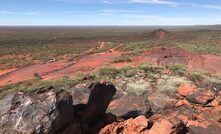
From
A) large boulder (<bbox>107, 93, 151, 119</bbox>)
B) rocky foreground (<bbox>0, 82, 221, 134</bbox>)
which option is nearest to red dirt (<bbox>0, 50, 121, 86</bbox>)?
rocky foreground (<bbox>0, 82, 221, 134</bbox>)

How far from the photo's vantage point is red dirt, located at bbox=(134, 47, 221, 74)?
86.5 ft

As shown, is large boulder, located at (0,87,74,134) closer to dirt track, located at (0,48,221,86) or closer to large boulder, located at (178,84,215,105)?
large boulder, located at (178,84,215,105)

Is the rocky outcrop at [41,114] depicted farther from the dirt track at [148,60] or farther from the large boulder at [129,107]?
the dirt track at [148,60]

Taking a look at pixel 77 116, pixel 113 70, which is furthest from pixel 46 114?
pixel 113 70

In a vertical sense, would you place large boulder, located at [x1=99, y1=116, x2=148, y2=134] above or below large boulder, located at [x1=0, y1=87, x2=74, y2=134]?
below

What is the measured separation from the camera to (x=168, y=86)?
14414 mm

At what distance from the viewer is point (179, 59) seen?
28.8 metres

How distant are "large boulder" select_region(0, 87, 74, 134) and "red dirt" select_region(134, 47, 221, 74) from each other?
2005 centimetres

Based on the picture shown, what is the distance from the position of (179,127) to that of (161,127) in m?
0.75

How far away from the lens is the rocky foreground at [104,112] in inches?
267

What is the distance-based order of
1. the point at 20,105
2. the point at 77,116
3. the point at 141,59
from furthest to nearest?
the point at 141,59
the point at 77,116
the point at 20,105

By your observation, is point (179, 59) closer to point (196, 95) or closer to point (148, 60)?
point (148, 60)

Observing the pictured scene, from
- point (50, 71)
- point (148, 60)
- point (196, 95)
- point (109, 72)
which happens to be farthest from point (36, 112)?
point (148, 60)

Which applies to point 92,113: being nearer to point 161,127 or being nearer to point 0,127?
point 161,127
